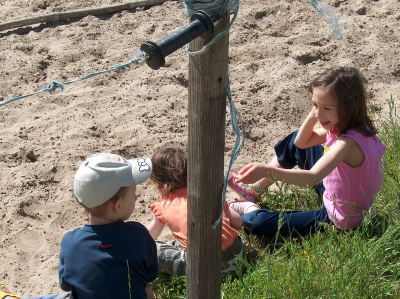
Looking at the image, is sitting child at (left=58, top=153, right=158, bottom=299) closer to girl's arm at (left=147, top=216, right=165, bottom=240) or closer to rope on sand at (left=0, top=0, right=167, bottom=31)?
girl's arm at (left=147, top=216, right=165, bottom=240)

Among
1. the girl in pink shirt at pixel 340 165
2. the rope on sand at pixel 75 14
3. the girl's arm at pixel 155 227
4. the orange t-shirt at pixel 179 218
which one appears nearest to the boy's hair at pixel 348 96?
the girl in pink shirt at pixel 340 165

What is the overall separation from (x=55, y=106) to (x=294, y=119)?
167 centimetres

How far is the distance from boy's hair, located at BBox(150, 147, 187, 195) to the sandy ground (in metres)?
0.52

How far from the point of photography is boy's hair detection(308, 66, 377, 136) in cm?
313

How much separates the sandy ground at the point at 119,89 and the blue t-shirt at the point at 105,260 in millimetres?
632

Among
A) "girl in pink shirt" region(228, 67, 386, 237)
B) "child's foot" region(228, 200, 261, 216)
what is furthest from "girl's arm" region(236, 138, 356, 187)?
"child's foot" region(228, 200, 261, 216)

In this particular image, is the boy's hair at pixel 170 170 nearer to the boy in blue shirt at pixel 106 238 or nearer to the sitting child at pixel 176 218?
the sitting child at pixel 176 218

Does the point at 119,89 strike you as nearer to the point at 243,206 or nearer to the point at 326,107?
the point at 243,206

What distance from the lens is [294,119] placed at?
4.54 meters

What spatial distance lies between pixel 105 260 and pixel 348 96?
1.41 meters

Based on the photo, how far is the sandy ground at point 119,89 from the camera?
3641 mm

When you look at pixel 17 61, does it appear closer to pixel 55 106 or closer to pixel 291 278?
pixel 55 106

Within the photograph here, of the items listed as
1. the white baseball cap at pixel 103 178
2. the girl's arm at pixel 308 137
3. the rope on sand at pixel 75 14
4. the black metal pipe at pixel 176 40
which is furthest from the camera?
the rope on sand at pixel 75 14

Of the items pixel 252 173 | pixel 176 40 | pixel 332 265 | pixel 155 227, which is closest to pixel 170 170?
pixel 155 227
